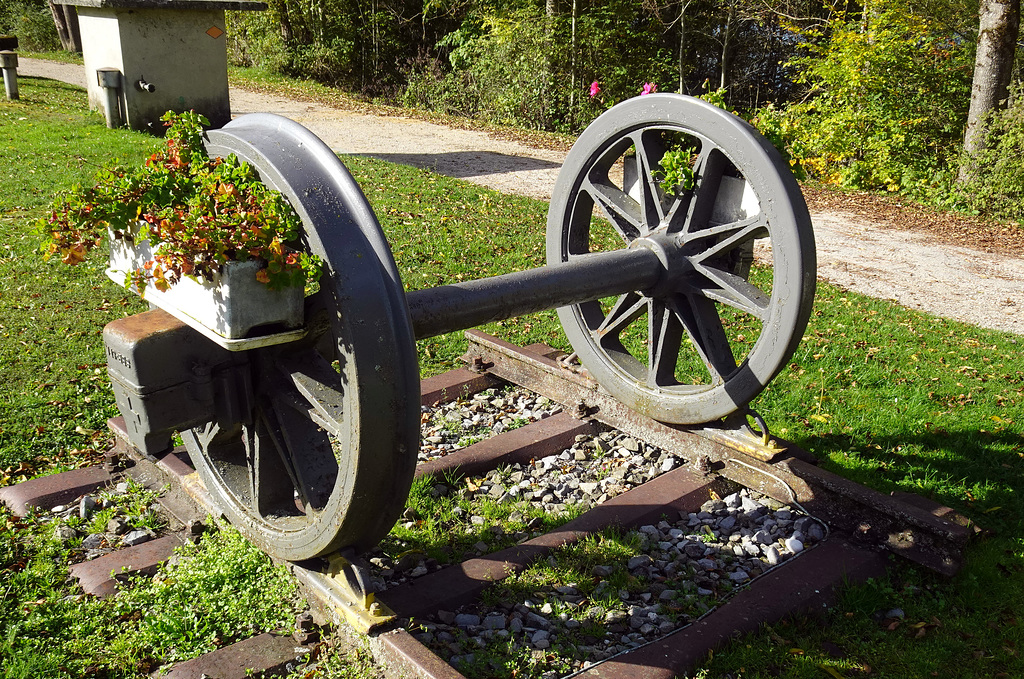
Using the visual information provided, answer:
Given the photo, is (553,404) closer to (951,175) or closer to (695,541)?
(695,541)

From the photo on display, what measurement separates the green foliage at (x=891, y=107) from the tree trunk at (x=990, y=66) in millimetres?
505

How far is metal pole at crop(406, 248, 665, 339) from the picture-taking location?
326cm

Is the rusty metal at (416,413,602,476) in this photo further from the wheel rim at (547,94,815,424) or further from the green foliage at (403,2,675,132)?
the green foliage at (403,2,675,132)

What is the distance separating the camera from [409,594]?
11.0 feet

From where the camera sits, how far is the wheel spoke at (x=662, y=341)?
4.29 m

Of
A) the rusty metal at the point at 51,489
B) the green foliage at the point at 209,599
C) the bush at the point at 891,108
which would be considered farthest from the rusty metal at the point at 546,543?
the bush at the point at 891,108

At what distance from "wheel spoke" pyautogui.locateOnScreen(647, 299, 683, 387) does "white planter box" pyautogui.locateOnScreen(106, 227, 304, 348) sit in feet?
6.88

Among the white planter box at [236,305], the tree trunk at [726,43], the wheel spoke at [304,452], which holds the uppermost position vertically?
the tree trunk at [726,43]

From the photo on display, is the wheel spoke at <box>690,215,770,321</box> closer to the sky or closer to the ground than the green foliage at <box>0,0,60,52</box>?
closer to the ground

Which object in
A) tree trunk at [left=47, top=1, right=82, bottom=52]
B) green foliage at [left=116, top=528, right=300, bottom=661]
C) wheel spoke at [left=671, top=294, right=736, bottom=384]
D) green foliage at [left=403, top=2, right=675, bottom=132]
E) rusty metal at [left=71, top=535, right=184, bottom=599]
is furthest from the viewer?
tree trunk at [left=47, top=1, right=82, bottom=52]

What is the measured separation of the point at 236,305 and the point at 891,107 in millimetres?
12815

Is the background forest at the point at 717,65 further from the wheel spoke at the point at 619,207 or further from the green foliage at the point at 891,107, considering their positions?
the wheel spoke at the point at 619,207

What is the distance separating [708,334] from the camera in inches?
164

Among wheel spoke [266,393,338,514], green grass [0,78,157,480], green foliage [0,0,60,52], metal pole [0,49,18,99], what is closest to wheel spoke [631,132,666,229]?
wheel spoke [266,393,338,514]
